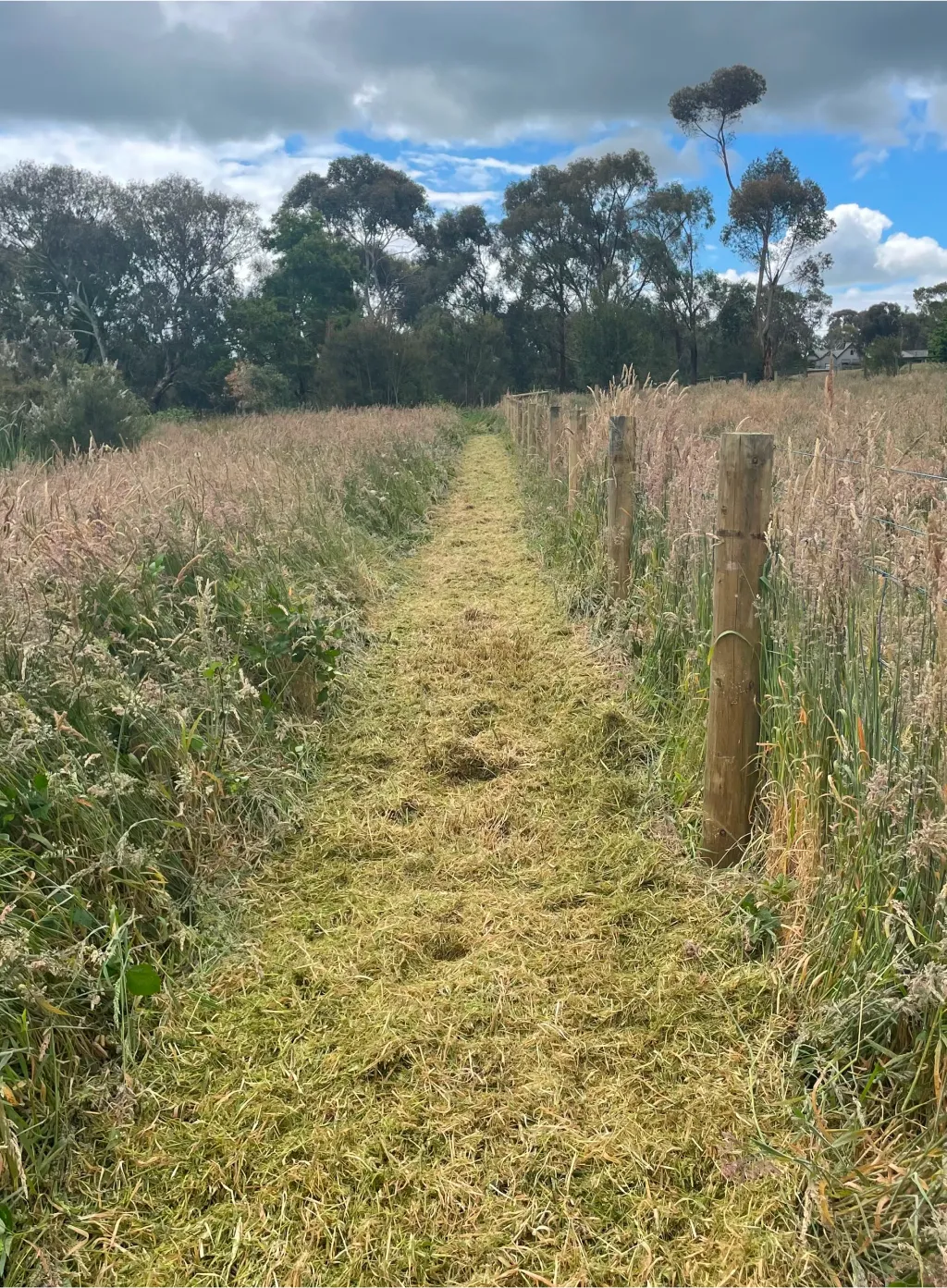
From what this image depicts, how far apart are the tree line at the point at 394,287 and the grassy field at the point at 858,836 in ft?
60.8

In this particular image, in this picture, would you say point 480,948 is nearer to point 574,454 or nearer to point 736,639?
point 736,639

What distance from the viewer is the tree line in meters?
32.8

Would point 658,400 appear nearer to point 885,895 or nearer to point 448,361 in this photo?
point 885,895

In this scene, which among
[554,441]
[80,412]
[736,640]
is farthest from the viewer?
[80,412]

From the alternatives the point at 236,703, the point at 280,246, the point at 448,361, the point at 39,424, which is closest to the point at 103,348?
the point at 280,246

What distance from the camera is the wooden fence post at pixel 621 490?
5.51 metres

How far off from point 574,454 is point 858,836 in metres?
6.07

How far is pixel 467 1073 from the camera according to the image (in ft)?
7.54

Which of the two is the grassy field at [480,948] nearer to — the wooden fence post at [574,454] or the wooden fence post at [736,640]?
the wooden fence post at [736,640]

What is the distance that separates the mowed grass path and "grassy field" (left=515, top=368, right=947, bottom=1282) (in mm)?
151

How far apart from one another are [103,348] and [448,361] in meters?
17.4

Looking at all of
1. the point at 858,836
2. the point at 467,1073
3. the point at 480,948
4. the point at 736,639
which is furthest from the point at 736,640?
the point at 467,1073

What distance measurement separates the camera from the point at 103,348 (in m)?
36.4

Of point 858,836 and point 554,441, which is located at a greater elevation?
point 554,441
